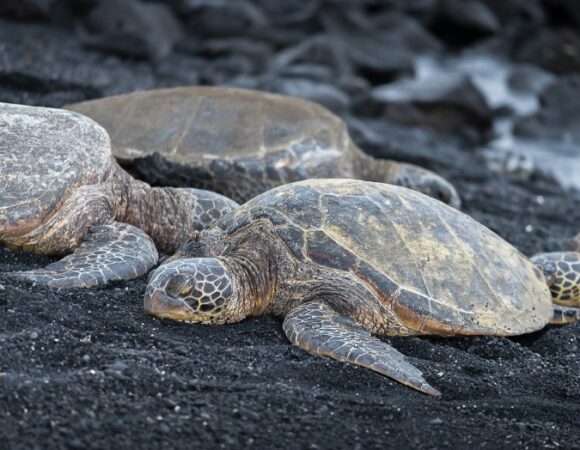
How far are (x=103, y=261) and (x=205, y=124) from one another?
2.27m

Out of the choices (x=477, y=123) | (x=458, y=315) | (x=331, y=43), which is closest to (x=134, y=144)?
(x=458, y=315)

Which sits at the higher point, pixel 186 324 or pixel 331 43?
pixel 186 324

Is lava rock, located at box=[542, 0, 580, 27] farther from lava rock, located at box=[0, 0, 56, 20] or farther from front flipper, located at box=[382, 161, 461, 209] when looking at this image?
front flipper, located at box=[382, 161, 461, 209]

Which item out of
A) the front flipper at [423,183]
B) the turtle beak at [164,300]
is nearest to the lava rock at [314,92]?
the front flipper at [423,183]

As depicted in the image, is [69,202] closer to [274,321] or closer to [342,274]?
[274,321]

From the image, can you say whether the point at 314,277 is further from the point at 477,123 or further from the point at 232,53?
the point at 232,53

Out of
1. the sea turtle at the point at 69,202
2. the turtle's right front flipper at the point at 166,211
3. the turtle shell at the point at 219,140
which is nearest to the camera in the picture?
the sea turtle at the point at 69,202

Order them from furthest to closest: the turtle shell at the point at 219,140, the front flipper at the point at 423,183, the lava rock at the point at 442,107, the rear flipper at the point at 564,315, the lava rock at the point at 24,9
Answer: the lava rock at the point at 24,9 → the lava rock at the point at 442,107 → the front flipper at the point at 423,183 → the turtle shell at the point at 219,140 → the rear flipper at the point at 564,315

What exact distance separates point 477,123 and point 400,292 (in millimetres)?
9503

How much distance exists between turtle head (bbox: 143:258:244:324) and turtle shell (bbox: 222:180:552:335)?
14.6 inches

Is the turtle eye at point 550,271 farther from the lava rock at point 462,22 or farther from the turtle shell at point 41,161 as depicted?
the lava rock at point 462,22

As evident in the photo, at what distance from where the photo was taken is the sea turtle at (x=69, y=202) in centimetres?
385

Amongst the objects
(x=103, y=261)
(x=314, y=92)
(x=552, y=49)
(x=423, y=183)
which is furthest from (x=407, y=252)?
(x=552, y=49)

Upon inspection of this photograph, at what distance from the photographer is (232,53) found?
1469 centimetres
